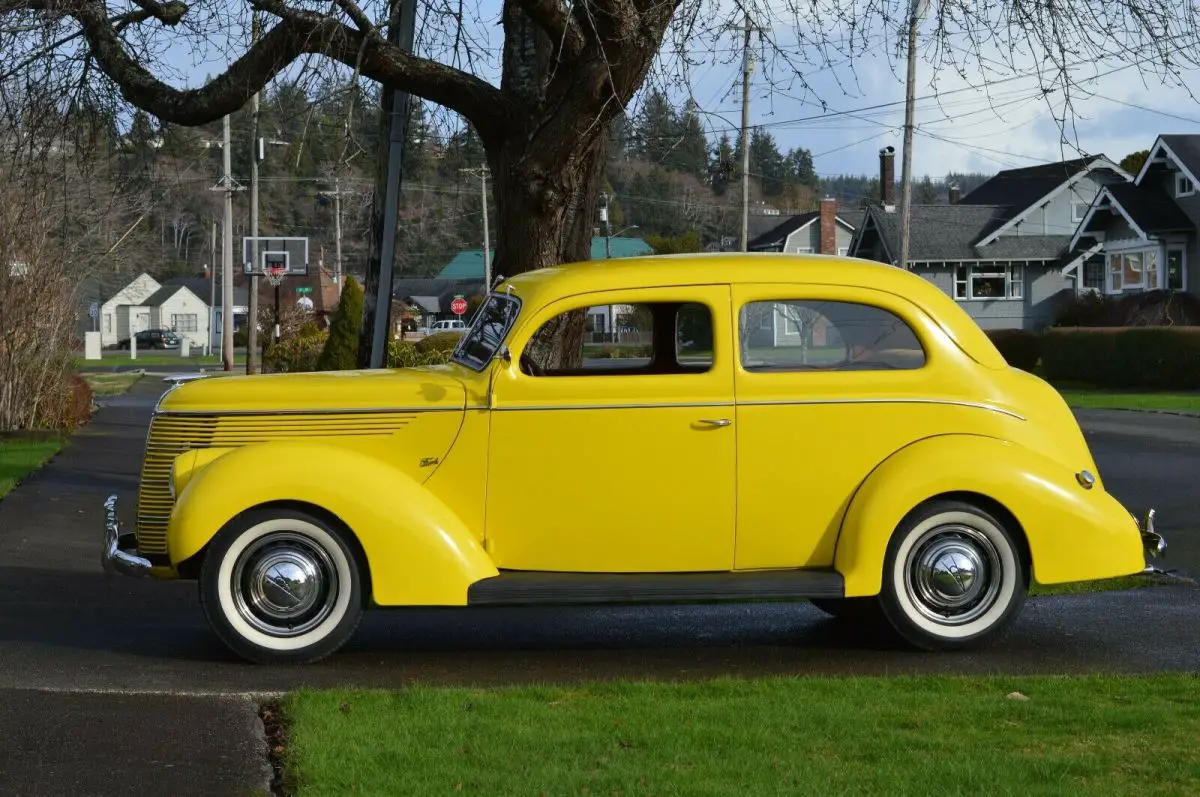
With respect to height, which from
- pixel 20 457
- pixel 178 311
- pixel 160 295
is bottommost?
pixel 20 457

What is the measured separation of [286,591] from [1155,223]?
1785 inches

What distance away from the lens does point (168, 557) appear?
25.2 feet

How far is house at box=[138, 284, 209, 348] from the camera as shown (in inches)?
4505

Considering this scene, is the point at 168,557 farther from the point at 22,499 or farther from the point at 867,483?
the point at 22,499

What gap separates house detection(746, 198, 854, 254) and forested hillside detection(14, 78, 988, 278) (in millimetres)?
2083

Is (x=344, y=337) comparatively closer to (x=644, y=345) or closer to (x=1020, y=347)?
(x=1020, y=347)

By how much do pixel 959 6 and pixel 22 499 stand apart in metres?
9.28

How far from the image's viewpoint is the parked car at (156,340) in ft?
338

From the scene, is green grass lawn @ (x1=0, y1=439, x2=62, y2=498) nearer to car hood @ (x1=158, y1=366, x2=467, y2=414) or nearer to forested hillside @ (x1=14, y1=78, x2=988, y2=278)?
forested hillside @ (x1=14, y1=78, x2=988, y2=278)

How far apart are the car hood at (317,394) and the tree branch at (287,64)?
11.0 ft

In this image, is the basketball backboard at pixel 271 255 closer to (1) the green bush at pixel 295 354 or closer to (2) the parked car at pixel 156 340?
(1) the green bush at pixel 295 354

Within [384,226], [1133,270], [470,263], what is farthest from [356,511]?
[470,263]

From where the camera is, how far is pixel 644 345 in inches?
339

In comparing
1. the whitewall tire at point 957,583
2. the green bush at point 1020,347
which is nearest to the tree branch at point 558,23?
the whitewall tire at point 957,583
